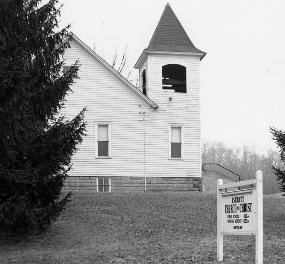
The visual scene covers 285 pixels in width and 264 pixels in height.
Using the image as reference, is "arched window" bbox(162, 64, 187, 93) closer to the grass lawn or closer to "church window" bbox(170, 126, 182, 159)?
"church window" bbox(170, 126, 182, 159)

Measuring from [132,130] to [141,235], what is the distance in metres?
11.8

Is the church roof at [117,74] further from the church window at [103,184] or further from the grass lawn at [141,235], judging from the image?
the grass lawn at [141,235]

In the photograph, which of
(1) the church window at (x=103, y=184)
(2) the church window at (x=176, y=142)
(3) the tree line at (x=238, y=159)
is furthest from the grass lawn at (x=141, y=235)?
(3) the tree line at (x=238, y=159)

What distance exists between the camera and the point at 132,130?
28531 millimetres

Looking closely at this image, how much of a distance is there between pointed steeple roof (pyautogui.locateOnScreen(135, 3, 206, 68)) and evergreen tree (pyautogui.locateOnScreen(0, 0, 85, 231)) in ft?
43.4

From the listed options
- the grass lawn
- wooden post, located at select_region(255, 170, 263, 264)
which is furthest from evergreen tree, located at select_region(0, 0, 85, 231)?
wooden post, located at select_region(255, 170, 263, 264)

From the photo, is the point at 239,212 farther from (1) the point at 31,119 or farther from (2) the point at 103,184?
(2) the point at 103,184

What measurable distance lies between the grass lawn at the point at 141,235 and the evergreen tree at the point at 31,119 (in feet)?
3.17

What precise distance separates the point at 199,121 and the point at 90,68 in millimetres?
→ 6198

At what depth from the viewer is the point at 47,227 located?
17094 millimetres

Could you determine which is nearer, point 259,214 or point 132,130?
point 259,214

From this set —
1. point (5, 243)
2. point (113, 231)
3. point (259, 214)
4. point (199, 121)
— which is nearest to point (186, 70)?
point (199, 121)

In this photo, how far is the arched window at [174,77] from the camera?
2944 centimetres

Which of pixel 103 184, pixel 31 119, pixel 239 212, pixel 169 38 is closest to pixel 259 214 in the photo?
pixel 239 212
